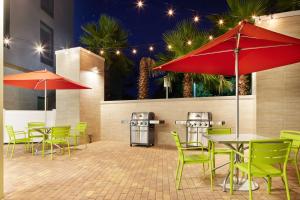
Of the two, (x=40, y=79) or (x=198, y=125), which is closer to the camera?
(x=40, y=79)

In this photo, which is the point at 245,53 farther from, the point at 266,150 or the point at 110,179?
the point at 110,179

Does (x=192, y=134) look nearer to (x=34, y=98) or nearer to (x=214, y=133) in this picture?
(x=214, y=133)

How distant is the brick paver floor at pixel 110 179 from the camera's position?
356cm

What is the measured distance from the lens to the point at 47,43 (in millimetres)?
14961

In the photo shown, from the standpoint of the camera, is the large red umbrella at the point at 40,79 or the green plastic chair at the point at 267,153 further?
the large red umbrella at the point at 40,79

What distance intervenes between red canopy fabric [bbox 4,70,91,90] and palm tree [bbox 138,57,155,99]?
4.84 m

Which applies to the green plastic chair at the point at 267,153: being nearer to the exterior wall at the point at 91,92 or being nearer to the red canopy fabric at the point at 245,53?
the red canopy fabric at the point at 245,53

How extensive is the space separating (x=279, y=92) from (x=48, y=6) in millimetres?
13688

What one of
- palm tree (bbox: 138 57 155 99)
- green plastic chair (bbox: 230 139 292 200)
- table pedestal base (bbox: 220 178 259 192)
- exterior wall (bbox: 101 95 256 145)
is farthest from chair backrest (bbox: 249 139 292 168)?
palm tree (bbox: 138 57 155 99)

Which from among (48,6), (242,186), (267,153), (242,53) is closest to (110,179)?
(242,186)

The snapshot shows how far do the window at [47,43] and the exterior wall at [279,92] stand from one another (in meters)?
11.9

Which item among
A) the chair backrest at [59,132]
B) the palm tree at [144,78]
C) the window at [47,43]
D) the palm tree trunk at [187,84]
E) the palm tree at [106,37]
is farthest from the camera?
the window at [47,43]

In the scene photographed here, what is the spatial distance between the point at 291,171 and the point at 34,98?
39.0ft

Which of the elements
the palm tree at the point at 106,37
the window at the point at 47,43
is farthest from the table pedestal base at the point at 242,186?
the window at the point at 47,43
